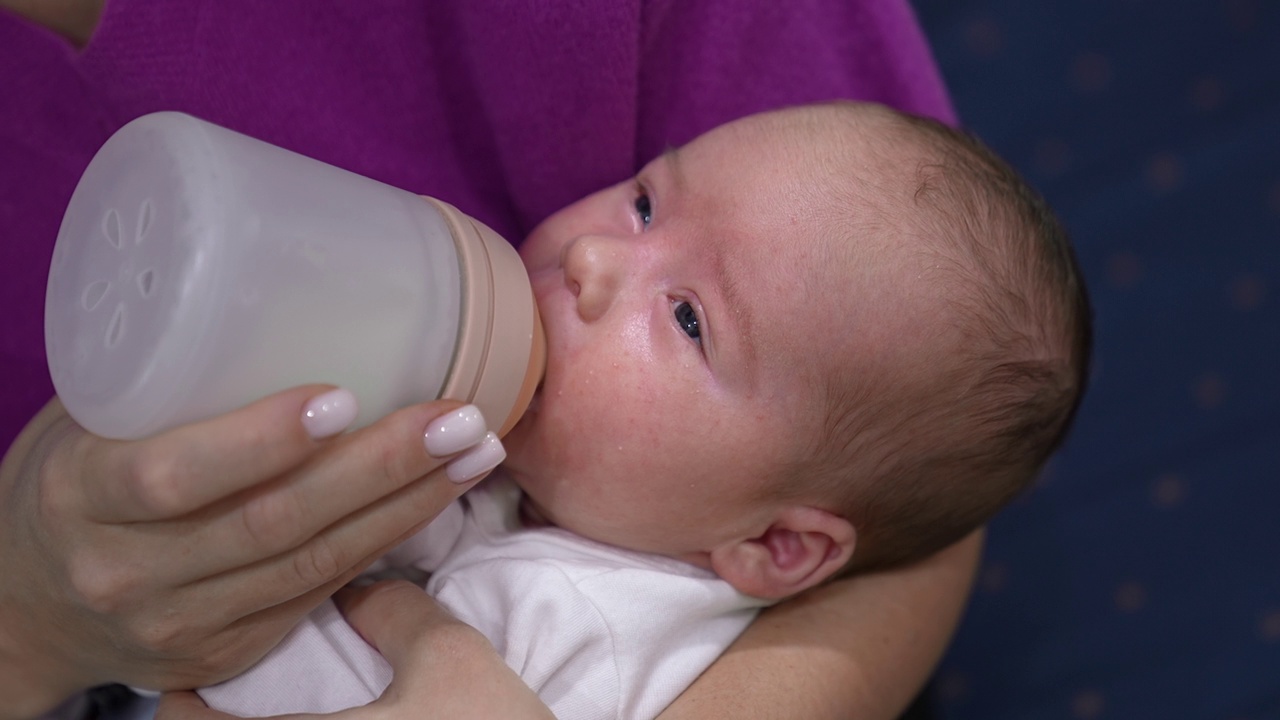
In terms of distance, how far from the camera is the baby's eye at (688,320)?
0.99 m

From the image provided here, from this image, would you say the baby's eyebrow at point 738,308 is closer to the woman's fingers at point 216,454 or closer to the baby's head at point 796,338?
the baby's head at point 796,338

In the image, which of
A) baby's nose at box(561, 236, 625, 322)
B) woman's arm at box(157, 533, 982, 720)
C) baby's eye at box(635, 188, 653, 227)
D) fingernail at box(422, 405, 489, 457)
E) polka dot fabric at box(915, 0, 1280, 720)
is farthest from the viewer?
polka dot fabric at box(915, 0, 1280, 720)

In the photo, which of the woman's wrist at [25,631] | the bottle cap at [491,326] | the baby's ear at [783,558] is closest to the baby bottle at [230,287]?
the bottle cap at [491,326]

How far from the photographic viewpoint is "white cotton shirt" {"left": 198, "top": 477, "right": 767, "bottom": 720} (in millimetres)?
921

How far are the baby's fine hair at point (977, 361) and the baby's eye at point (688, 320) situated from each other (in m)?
0.15

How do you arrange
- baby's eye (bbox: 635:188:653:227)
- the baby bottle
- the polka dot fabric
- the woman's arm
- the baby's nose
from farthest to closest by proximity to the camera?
the polka dot fabric
baby's eye (bbox: 635:188:653:227)
the baby's nose
the woman's arm
the baby bottle

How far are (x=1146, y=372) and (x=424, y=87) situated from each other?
1391 mm

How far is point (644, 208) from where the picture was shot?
109cm

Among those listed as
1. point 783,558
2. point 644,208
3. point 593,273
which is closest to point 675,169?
point 644,208

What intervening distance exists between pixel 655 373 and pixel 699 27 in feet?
1.61

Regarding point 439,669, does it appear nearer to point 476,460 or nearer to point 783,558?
point 476,460

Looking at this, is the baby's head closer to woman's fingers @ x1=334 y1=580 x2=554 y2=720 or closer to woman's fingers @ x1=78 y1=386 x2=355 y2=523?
woman's fingers @ x1=334 y1=580 x2=554 y2=720

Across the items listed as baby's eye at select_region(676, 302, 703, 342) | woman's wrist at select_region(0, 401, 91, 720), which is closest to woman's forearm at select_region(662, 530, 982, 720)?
baby's eye at select_region(676, 302, 703, 342)

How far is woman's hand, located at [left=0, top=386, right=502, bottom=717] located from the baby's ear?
1.30ft
